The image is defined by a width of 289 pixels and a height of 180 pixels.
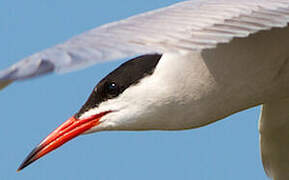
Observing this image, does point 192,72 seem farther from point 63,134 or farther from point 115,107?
point 63,134

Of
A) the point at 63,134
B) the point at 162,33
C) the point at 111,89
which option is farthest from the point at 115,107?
the point at 162,33

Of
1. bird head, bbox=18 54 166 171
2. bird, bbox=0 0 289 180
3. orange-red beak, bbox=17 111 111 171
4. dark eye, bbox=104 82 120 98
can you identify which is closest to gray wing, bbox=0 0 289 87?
bird, bbox=0 0 289 180

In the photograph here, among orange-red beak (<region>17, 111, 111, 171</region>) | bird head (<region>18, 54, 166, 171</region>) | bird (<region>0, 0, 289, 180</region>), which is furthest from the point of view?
orange-red beak (<region>17, 111, 111, 171</region>)

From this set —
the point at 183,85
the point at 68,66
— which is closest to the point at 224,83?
the point at 183,85

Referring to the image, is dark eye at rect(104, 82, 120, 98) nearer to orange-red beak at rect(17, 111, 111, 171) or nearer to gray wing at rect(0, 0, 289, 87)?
orange-red beak at rect(17, 111, 111, 171)

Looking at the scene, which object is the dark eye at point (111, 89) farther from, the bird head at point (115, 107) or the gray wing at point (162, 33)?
the gray wing at point (162, 33)
